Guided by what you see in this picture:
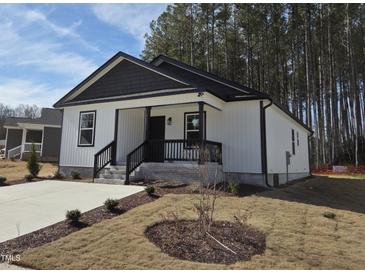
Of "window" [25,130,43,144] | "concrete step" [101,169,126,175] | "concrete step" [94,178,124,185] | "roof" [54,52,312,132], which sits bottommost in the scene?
"concrete step" [94,178,124,185]

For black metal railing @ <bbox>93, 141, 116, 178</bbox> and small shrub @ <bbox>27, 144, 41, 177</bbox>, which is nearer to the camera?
black metal railing @ <bbox>93, 141, 116, 178</bbox>

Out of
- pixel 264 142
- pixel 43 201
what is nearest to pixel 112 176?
pixel 43 201

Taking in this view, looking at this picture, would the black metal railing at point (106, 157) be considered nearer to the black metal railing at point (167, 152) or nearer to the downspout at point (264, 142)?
the black metal railing at point (167, 152)

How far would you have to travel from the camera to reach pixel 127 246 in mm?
4805

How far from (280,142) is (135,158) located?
6755 millimetres

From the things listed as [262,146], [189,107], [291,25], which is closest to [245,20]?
[291,25]

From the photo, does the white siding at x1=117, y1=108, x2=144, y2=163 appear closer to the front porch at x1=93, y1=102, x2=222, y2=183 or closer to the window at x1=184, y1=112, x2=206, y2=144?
the front porch at x1=93, y1=102, x2=222, y2=183

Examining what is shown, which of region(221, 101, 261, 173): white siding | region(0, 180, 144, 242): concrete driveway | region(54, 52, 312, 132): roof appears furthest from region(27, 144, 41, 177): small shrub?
region(221, 101, 261, 173): white siding

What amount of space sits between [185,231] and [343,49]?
2656 cm

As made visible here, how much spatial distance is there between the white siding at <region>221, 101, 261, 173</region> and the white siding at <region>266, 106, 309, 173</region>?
685 mm

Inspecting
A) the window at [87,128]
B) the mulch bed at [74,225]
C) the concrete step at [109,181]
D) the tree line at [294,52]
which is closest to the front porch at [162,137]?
the concrete step at [109,181]

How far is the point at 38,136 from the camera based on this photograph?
26.7m

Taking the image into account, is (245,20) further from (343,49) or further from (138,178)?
(138,178)

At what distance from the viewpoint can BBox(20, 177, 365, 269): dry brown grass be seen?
Answer: 4250 mm
